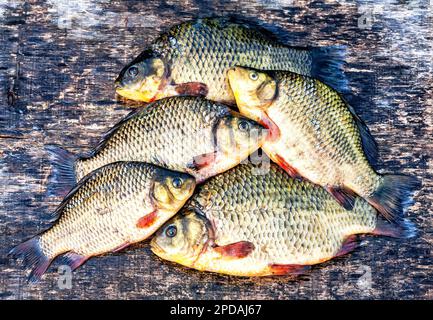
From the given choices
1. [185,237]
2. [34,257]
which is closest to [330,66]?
[185,237]

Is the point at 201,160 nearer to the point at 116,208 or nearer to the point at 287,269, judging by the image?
the point at 116,208

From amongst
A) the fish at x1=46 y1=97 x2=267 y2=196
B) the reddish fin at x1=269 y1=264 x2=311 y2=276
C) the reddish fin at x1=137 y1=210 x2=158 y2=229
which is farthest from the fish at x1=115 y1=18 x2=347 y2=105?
the reddish fin at x1=269 y1=264 x2=311 y2=276

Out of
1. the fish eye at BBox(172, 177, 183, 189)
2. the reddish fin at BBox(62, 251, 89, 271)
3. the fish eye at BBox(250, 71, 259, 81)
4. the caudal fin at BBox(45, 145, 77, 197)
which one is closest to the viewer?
the fish eye at BBox(172, 177, 183, 189)

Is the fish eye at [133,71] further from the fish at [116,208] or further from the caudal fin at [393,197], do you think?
the caudal fin at [393,197]

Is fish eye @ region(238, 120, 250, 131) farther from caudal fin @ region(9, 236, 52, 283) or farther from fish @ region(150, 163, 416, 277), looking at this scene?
caudal fin @ region(9, 236, 52, 283)

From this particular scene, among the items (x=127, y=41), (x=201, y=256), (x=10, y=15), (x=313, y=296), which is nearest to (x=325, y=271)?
(x=313, y=296)
